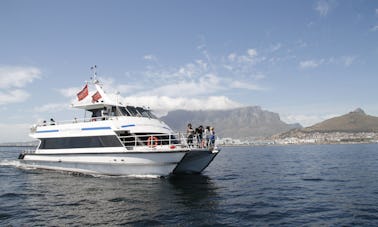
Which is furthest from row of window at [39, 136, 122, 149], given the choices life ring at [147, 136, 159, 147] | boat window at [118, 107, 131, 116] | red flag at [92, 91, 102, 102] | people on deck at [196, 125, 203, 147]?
people on deck at [196, 125, 203, 147]

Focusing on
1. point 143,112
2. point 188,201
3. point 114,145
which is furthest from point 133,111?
point 188,201

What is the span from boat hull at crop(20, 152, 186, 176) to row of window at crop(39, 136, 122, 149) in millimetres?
540

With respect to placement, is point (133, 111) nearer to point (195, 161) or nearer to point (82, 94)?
point (82, 94)

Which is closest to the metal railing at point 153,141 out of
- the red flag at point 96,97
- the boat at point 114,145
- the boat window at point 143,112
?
the boat at point 114,145

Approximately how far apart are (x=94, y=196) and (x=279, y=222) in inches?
312

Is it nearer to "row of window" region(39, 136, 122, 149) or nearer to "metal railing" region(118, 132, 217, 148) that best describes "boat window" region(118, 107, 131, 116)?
"metal railing" region(118, 132, 217, 148)

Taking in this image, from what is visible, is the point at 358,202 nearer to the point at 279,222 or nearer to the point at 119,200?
the point at 279,222

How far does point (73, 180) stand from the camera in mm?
18078

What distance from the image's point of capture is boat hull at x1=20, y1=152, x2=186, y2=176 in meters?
17.1

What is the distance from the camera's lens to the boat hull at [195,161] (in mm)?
17547

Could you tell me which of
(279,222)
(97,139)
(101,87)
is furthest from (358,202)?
(101,87)

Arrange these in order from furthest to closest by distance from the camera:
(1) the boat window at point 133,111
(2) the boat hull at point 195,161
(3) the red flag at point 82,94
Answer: (3) the red flag at point 82,94
(1) the boat window at point 133,111
(2) the boat hull at point 195,161

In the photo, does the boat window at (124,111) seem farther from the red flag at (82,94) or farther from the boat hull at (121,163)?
the red flag at (82,94)

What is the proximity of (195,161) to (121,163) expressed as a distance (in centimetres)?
428
